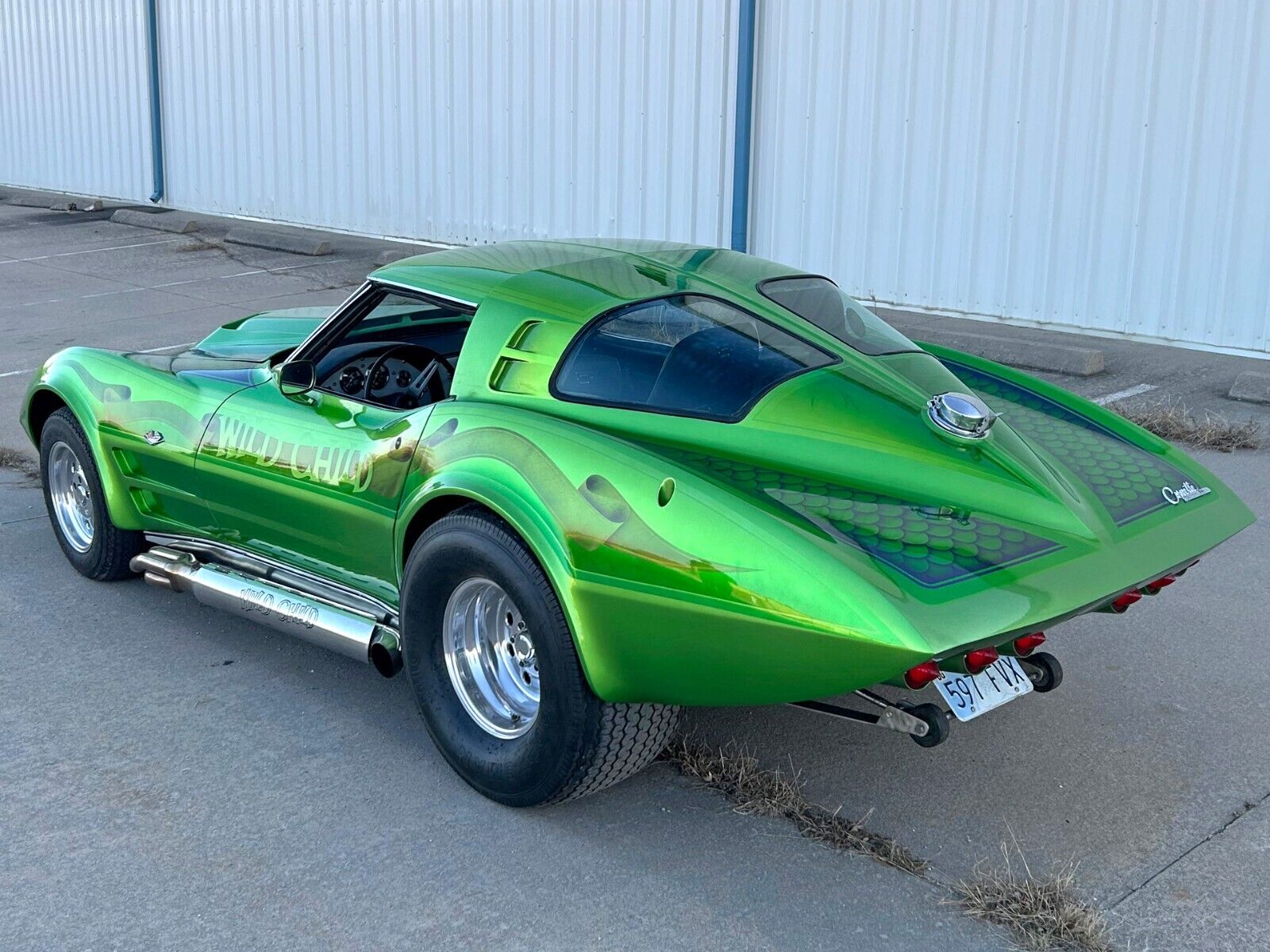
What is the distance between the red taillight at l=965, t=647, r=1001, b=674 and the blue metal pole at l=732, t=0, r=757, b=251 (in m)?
8.62

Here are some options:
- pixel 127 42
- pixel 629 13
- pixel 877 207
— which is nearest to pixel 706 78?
pixel 629 13

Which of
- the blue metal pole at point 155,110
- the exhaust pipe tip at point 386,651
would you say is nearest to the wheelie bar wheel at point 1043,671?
the exhaust pipe tip at point 386,651

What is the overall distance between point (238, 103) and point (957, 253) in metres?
10.1

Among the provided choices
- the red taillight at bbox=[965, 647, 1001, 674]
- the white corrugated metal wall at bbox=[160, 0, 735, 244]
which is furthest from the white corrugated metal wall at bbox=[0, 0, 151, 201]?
the red taillight at bbox=[965, 647, 1001, 674]

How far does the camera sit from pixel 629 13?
12.4 meters

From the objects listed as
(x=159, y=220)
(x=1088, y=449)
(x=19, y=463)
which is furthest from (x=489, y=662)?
(x=159, y=220)

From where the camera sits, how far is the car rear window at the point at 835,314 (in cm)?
414

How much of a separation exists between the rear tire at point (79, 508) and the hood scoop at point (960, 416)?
3046 mm

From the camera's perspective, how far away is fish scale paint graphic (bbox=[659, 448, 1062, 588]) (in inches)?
127

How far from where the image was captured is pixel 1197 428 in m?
7.49

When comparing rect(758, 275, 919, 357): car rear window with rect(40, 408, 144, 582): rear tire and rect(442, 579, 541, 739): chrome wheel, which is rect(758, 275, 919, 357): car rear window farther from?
rect(40, 408, 144, 582): rear tire

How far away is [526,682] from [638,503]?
0.76 metres

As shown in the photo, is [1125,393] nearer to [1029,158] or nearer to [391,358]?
[1029,158]

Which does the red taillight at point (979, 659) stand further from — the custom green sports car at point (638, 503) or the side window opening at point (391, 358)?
the side window opening at point (391, 358)
